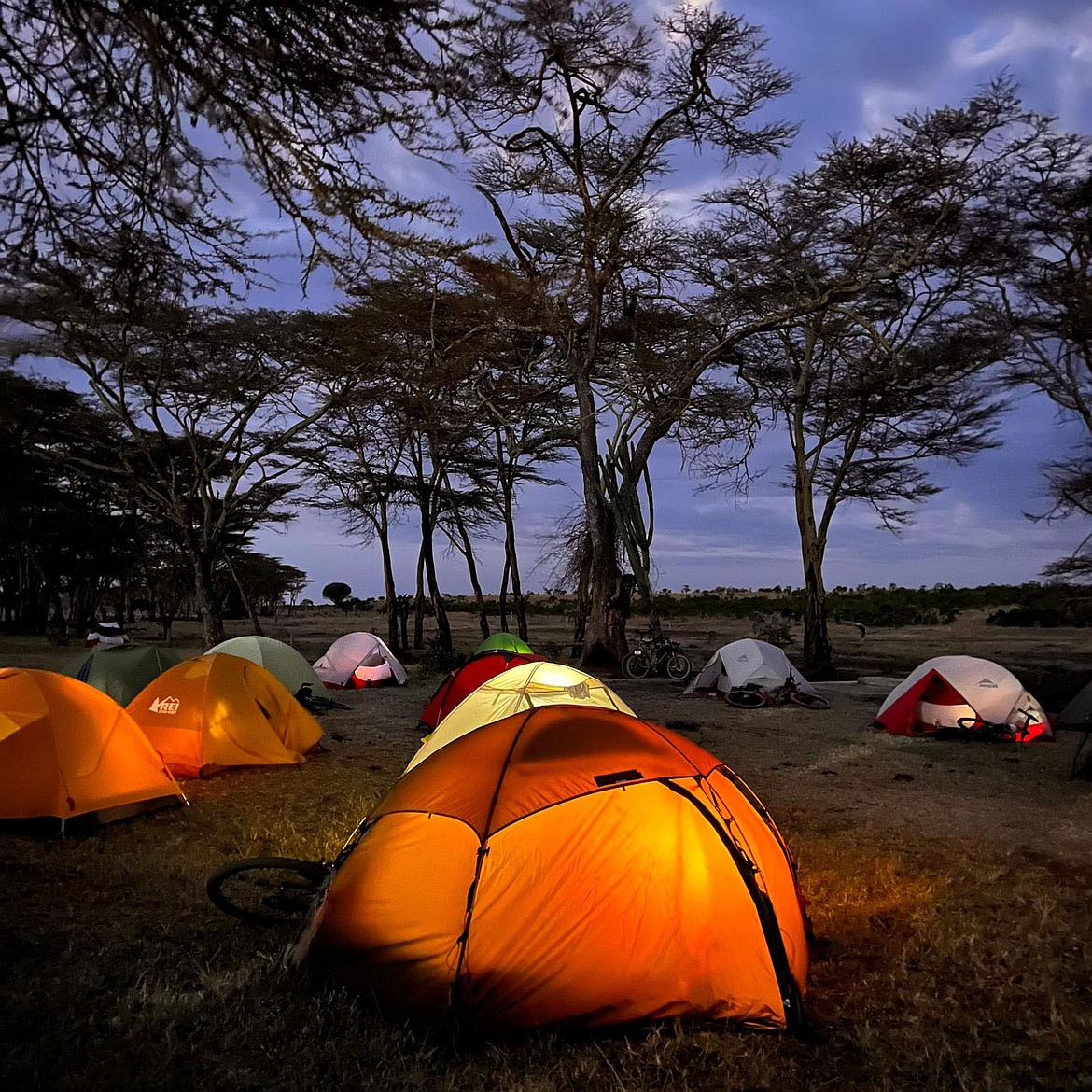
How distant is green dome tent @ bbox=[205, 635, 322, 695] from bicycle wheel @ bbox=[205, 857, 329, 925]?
6.49 meters

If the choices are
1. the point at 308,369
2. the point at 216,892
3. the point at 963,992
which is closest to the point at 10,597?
the point at 308,369

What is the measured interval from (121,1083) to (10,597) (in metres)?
38.3

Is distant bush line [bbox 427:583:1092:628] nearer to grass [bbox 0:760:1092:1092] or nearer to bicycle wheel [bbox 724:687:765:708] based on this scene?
bicycle wheel [bbox 724:687:765:708]

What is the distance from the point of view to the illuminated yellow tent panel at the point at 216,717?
7730 millimetres

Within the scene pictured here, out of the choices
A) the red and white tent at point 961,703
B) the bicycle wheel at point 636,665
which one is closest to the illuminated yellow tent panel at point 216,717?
the red and white tent at point 961,703

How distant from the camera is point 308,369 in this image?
18500mm

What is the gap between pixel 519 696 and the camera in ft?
20.8

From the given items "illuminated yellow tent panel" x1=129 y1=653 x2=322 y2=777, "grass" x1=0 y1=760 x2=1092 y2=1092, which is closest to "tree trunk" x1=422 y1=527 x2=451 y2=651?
"illuminated yellow tent panel" x1=129 y1=653 x2=322 y2=777

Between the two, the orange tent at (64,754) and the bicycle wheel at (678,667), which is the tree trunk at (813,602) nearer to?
the bicycle wheel at (678,667)

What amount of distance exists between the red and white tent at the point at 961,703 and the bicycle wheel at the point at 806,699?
1.77 meters

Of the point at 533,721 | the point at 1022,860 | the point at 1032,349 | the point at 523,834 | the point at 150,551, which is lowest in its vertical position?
the point at 1022,860

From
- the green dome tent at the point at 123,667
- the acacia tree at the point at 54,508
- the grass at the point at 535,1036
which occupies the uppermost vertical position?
the acacia tree at the point at 54,508

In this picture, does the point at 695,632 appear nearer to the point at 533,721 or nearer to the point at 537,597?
the point at 533,721

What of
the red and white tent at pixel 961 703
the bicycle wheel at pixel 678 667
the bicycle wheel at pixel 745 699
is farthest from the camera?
the bicycle wheel at pixel 678 667
